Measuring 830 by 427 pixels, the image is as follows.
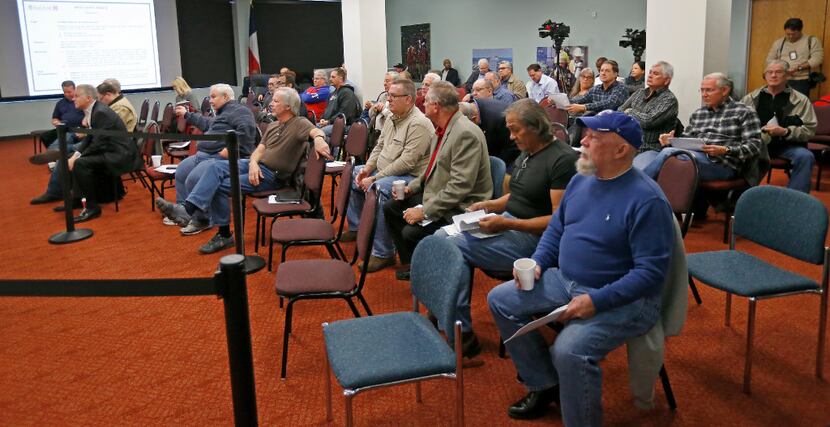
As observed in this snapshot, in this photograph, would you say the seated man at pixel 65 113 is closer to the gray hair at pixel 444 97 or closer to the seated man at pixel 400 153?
the seated man at pixel 400 153

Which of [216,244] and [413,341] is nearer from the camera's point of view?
[413,341]

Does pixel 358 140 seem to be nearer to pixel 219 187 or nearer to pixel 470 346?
pixel 219 187

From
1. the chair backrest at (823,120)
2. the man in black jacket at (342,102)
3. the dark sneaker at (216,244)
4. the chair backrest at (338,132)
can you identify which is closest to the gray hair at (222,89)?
the dark sneaker at (216,244)

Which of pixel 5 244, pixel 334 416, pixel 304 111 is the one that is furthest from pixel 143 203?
pixel 334 416

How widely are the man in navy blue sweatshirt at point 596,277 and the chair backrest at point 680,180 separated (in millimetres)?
1618

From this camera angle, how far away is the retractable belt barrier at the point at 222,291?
176 centimetres

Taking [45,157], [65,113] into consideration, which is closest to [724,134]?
[45,157]

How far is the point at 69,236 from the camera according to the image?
5.75 meters

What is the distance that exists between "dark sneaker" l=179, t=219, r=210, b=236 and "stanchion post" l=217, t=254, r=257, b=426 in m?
4.15

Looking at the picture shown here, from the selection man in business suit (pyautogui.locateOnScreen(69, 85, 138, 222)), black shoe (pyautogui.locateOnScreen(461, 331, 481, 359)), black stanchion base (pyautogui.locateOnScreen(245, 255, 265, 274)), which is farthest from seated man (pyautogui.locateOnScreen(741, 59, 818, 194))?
man in business suit (pyautogui.locateOnScreen(69, 85, 138, 222))

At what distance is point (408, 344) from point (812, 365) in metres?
1.98

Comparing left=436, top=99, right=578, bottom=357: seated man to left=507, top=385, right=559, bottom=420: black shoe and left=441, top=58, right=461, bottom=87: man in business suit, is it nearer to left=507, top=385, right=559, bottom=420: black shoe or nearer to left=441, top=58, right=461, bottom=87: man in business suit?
left=507, top=385, right=559, bottom=420: black shoe

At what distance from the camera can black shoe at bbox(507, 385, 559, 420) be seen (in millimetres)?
2652

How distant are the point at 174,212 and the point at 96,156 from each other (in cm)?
150
